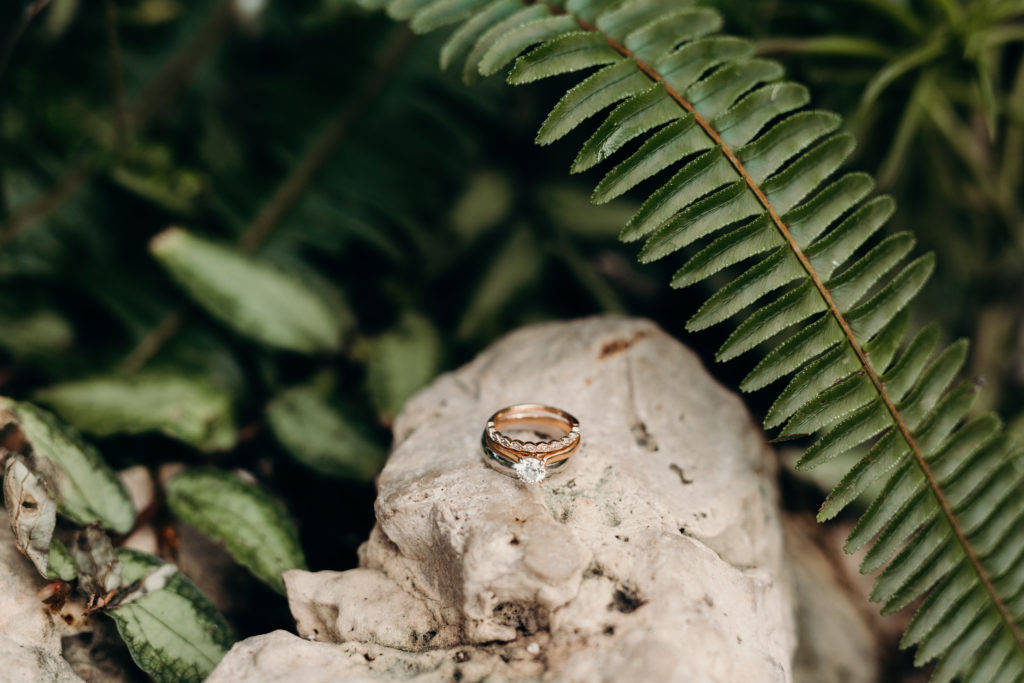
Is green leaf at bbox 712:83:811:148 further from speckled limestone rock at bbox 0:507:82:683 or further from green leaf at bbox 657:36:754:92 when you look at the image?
speckled limestone rock at bbox 0:507:82:683

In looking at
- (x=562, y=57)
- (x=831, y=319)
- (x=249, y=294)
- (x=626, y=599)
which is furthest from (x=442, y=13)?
(x=626, y=599)

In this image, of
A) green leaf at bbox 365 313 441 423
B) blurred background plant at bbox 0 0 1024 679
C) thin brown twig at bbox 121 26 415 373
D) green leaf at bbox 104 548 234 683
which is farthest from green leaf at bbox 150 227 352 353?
green leaf at bbox 104 548 234 683

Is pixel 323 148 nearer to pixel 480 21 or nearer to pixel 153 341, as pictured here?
pixel 153 341

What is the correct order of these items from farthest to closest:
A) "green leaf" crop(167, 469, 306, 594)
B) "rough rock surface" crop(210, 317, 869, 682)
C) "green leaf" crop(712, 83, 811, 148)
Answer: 1. "green leaf" crop(167, 469, 306, 594)
2. "green leaf" crop(712, 83, 811, 148)
3. "rough rock surface" crop(210, 317, 869, 682)

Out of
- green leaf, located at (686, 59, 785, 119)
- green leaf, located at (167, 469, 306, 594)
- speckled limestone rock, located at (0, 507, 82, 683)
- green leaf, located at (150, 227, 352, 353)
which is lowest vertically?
speckled limestone rock, located at (0, 507, 82, 683)

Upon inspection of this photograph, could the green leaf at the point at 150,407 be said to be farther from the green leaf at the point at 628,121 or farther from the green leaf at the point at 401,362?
the green leaf at the point at 628,121
